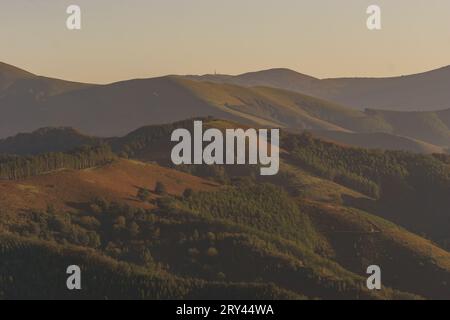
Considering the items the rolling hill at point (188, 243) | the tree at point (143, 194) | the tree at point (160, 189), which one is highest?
the tree at point (160, 189)

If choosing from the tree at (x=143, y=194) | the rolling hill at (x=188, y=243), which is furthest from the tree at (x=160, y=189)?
the tree at (x=143, y=194)

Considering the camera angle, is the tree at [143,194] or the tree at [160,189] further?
the tree at [160,189]

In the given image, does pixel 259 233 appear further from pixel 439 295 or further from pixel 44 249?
pixel 44 249

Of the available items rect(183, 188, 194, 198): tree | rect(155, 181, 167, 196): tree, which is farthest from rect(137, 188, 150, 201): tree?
rect(183, 188, 194, 198): tree

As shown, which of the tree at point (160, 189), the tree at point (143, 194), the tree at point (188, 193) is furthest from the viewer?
the tree at point (188, 193)

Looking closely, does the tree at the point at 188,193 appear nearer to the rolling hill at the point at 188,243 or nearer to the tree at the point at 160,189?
the rolling hill at the point at 188,243

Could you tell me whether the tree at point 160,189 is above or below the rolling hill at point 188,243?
above

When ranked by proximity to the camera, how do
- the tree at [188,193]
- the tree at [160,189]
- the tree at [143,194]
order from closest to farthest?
the tree at [143,194] → the tree at [160,189] → the tree at [188,193]

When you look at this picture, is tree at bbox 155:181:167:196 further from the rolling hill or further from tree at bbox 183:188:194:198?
tree at bbox 183:188:194:198

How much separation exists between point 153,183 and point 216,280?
46232 millimetres

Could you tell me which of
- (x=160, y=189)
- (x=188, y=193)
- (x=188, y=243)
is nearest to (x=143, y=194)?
(x=160, y=189)

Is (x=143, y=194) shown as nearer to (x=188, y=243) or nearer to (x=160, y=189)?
(x=160, y=189)

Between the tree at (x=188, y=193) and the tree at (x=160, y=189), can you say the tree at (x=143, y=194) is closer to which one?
the tree at (x=160, y=189)
